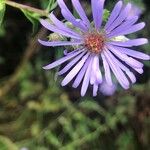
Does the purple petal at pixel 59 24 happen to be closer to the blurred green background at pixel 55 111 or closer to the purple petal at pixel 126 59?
the purple petal at pixel 126 59

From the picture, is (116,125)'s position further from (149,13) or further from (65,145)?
(149,13)

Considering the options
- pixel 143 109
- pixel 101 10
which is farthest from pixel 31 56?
pixel 101 10

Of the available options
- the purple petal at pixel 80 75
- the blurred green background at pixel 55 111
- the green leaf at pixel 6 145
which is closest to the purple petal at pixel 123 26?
the purple petal at pixel 80 75

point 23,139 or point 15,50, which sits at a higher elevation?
point 15,50

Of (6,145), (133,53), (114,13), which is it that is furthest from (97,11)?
(6,145)

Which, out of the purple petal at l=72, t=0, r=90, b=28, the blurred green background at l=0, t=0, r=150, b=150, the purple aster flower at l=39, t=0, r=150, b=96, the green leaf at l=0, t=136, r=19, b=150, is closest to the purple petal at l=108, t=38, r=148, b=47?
the purple aster flower at l=39, t=0, r=150, b=96
